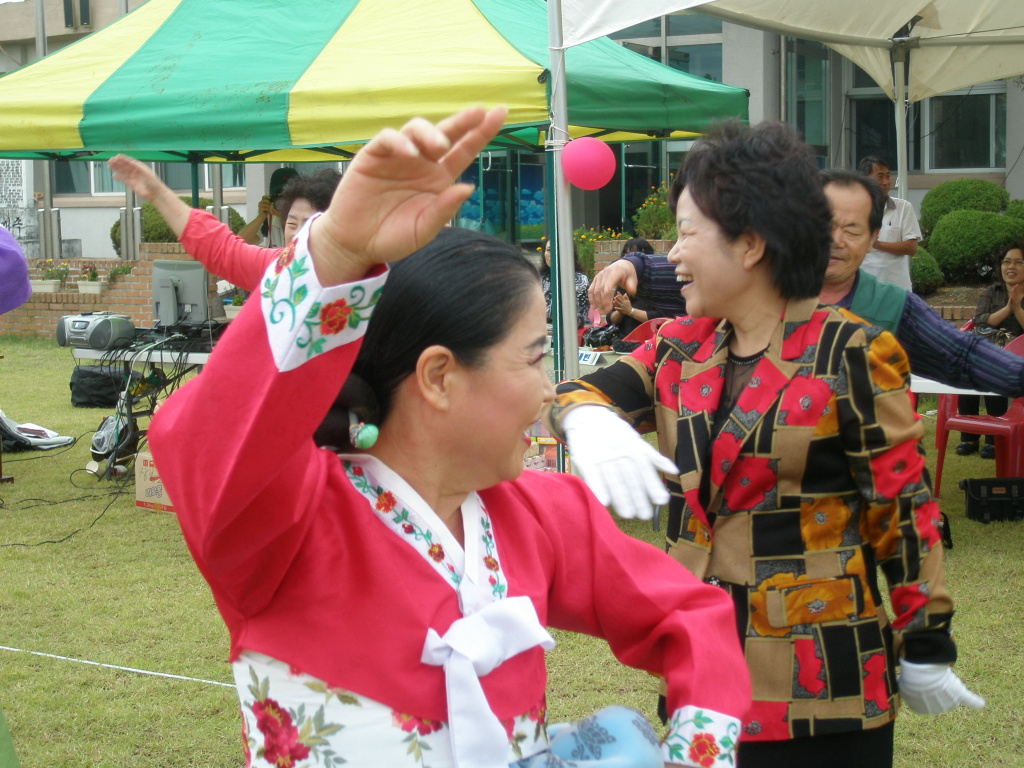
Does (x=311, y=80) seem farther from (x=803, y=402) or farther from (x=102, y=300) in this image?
(x=102, y=300)

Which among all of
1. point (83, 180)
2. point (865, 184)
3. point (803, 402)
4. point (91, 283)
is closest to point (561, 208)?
point (865, 184)

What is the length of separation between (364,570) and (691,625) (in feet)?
1.40

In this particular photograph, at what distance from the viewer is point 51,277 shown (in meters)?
14.4

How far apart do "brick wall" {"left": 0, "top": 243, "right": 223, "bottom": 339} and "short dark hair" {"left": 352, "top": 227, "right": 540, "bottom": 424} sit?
1201cm

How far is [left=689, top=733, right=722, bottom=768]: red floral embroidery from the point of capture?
4.00 feet

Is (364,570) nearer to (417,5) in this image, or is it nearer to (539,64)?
(539,64)

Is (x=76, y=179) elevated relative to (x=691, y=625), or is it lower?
elevated

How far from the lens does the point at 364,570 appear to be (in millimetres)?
1113

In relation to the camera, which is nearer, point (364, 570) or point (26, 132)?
point (364, 570)

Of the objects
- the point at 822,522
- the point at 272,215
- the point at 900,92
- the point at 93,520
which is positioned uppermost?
the point at 900,92

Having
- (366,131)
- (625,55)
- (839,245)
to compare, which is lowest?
Result: (839,245)

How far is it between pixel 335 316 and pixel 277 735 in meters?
0.51

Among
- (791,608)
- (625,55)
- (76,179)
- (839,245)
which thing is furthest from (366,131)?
(76,179)

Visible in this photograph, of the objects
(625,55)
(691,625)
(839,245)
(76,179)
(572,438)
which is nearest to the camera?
(691,625)
